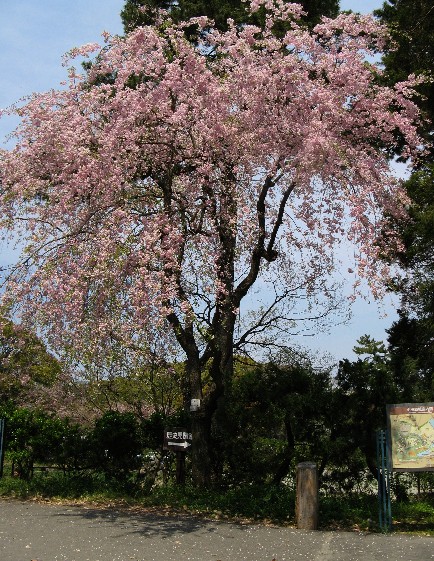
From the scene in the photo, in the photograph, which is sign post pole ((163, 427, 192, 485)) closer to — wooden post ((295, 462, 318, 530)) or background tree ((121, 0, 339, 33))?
wooden post ((295, 462, 318, 530))

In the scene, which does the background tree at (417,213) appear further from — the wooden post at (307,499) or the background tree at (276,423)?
the wooden post at (307,499)

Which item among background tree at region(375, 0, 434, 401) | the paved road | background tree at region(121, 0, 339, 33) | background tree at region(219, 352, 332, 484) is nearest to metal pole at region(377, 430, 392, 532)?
the paved road

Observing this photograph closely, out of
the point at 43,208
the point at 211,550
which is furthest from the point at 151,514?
the point at 43,208

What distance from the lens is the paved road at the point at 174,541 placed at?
26.4 feet

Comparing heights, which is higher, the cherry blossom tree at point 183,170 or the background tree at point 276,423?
the cherry blossom tree at point 183,170

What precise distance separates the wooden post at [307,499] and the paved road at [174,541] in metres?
0.28

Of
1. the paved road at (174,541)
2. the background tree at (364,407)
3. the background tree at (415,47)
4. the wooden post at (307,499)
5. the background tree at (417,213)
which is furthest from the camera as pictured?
the background tree at (415,47)

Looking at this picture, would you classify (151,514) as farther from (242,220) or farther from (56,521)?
(242,220)

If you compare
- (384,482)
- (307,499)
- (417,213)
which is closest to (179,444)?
(307,499)

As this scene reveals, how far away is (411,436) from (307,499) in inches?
67.3

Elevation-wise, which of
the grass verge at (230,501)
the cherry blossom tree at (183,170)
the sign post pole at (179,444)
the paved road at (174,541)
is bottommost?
the paved road at (174,541)

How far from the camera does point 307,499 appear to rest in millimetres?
9891

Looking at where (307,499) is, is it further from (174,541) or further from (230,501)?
(174,541)

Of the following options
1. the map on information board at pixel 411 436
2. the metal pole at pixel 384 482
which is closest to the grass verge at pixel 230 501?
the metal pole at pixel 384 482
